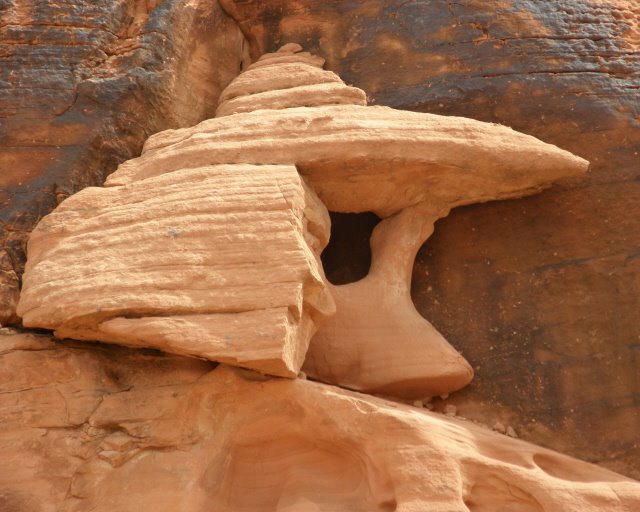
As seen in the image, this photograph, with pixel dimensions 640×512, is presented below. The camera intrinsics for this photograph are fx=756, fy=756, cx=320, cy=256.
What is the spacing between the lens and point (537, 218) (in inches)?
147

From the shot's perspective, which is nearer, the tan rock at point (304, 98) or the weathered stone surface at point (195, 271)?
the weathered stone surface at point (195, 271)

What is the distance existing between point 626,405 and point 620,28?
2.08m

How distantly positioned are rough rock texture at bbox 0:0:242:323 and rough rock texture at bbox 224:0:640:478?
0.65m

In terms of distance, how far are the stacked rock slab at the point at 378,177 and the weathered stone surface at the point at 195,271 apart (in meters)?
0.05

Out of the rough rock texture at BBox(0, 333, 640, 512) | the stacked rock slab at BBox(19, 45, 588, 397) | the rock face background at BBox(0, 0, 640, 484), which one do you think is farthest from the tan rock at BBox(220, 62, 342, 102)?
the rough rock texture at BBox(0, 333, 640, 512)

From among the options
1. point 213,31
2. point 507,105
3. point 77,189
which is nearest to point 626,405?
point 507,105

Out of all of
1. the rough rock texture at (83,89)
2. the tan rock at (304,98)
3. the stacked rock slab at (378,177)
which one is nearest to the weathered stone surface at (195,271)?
the stacked rock slab at (378,177)

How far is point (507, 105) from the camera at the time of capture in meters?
3.95

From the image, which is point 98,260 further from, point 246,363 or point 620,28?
point 620,28

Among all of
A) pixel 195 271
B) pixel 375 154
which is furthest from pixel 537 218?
pixel 195 271

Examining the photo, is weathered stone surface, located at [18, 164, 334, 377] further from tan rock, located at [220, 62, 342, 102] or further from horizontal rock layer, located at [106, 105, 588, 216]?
tan rock, located at [220, 62, 342, 102]

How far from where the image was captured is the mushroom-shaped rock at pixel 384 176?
3320 mm

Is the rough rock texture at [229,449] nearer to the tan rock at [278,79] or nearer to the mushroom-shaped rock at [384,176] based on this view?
the mushroom-shaped rock at [384,176]

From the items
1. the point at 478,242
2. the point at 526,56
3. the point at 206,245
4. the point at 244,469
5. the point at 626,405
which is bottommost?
the point at 244,469
